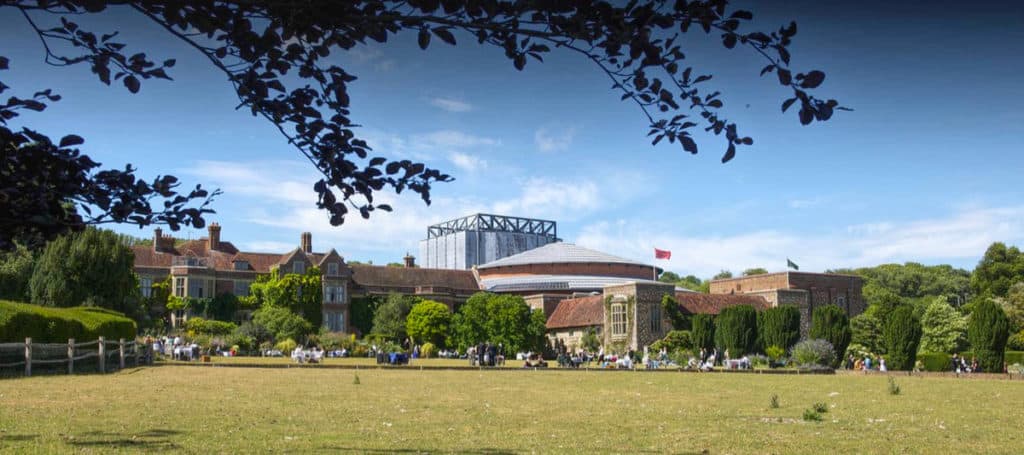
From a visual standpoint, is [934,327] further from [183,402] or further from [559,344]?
[183,402]

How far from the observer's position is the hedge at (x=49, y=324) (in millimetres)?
A: 25609

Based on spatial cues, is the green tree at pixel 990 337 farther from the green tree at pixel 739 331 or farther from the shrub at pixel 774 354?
the green tree at pixel 739 331

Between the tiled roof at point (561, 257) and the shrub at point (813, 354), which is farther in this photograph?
the tiled roof at point (561, 257)

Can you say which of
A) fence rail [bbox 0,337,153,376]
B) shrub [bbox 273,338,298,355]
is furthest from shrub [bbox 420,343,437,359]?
fence rail [bbox 0,337,153,376]

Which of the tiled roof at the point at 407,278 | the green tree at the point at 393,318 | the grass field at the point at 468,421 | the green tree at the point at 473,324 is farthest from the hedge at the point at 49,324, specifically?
the tiled roof at the point at 407,278

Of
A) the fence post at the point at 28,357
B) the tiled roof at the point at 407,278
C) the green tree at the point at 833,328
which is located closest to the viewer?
the fence post at the point at 28,357

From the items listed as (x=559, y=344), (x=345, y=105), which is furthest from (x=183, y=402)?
(x=559, y=344)

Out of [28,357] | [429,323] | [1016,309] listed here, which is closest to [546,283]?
[429,323]

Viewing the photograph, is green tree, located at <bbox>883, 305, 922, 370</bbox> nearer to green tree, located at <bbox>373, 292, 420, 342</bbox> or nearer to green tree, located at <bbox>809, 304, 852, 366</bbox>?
green tree, located at <bbox>809, 304, 852, 366</bbox>

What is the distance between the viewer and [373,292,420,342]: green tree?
7388 cm

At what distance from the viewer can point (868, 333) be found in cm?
6706

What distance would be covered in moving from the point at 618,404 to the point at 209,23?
13.6 metres

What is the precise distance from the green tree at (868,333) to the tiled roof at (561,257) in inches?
1290

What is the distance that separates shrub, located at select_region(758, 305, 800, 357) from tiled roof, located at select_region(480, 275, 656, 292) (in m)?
24.6
